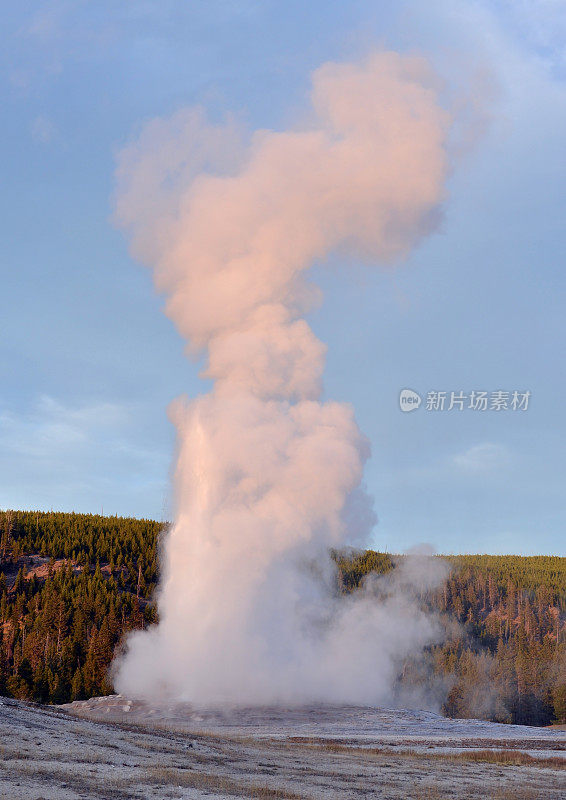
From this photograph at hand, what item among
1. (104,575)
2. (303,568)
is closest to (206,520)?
(303,568)

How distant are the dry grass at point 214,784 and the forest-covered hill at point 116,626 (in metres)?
80.0

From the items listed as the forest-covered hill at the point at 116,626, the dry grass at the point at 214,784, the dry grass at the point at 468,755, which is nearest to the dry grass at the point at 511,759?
the dry grass at the point at 468,755

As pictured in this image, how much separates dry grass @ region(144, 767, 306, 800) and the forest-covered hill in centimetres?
8003

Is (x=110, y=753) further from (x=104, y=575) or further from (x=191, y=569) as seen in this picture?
(x=104, y=575)

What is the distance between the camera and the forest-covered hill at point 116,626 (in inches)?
4370

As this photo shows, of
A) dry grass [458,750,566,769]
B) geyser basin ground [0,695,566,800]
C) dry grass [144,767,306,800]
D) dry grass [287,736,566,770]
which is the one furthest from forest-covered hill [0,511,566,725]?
dry grass [144,767,306,800]

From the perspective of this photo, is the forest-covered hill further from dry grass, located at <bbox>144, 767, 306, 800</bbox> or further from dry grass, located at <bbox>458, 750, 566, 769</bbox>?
dry grass, located at <bbox>144, 767, 306, 800</bbox>

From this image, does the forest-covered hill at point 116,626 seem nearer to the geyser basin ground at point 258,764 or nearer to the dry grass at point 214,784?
the geyser basin ground at point 258,764

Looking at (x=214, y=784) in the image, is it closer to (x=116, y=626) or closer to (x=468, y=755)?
(x=468, y=755)

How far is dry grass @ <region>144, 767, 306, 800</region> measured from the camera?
25766 mm

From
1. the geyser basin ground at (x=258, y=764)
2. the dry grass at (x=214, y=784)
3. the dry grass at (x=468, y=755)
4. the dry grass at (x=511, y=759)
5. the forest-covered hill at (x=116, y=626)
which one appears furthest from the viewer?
the forest-covered hill at (x=116, y=626)

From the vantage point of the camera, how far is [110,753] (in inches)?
1278

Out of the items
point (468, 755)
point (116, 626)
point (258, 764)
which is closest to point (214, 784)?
point (258, 764)

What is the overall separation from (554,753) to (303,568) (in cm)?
5446
